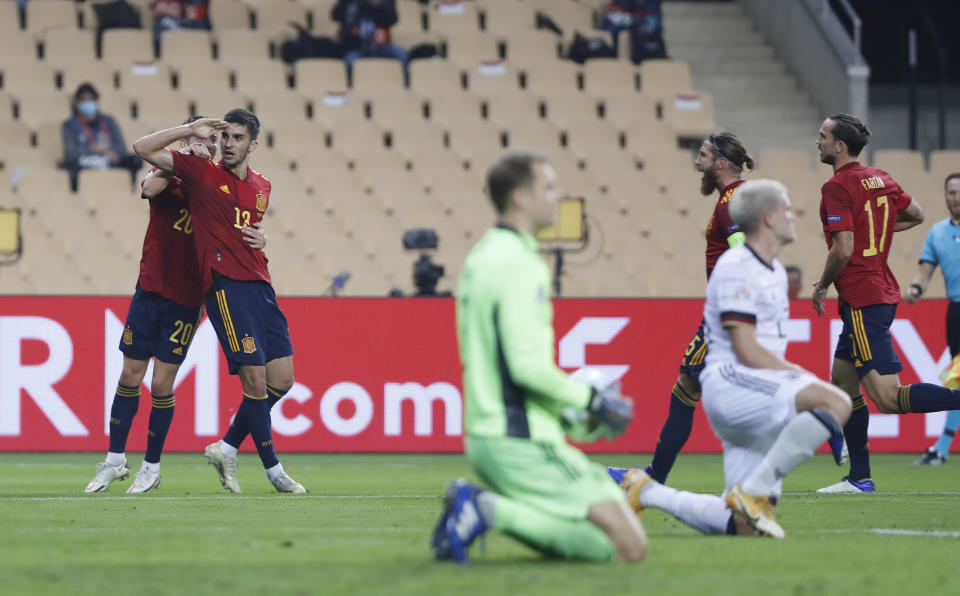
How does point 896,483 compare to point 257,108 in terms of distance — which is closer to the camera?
point 896,483

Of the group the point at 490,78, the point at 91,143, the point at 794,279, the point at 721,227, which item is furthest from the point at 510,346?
the point at 490,78

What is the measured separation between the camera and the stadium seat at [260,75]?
707 inches

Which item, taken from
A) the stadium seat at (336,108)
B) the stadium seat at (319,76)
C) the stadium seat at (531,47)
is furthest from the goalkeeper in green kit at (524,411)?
the stadium seat at (531,47)

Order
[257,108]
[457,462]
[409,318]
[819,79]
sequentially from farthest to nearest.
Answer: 1. [819,79]
2. [257,108]
3. [409,318]
4. [457,462]

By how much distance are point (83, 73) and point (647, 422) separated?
369 inches

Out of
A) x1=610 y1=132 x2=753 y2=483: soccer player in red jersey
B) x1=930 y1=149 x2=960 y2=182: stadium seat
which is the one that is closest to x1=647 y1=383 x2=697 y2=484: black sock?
x1=610 y1=132 x2=753 y2=483: soccer player in red jersey

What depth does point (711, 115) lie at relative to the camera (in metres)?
18.5

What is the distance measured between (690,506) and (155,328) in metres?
4.14

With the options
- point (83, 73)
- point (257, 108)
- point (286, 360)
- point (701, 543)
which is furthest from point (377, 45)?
point (701, 543)

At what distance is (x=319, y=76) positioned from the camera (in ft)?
59.4

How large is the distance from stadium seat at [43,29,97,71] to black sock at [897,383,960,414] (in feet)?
42.0

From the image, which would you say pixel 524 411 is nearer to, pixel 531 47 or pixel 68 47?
pixel 531 47

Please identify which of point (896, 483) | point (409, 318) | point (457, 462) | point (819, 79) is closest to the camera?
point (896, 483)

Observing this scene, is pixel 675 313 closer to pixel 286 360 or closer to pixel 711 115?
pixel 286 360
